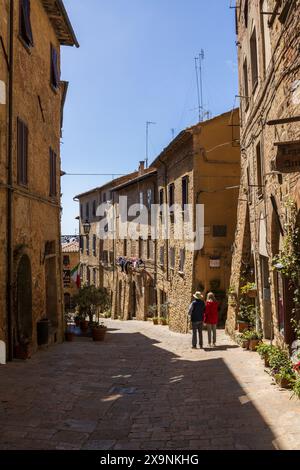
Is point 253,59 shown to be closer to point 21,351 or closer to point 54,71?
point 54,71

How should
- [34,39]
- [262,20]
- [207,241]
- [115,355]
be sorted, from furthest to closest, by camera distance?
1. [207,241]
2. [34,39]
3. [115,355]
4. [262,20]

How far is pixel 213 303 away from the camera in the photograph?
495 inches

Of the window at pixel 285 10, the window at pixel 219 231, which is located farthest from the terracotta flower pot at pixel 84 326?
the window at pixel 285 10

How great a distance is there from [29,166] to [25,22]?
3467 millimetres

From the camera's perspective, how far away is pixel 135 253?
3002 cm

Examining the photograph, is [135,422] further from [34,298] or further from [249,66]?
[249,66]

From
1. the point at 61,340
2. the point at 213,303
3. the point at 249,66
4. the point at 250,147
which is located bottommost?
the point at 61,340

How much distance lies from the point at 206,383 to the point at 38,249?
630 cm

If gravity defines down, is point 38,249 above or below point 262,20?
below

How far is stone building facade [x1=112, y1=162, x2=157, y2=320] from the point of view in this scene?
27.2m

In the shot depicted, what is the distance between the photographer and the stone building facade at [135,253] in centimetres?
2720

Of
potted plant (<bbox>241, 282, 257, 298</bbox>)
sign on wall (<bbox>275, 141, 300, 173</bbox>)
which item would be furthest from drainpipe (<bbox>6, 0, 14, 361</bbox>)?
sign on wall (<bbox>275, 141, 300, 173</bbox>)

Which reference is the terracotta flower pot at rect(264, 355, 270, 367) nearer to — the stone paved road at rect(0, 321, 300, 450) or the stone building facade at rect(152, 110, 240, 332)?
the stone paved road at rect(0, 321, 300, 450)

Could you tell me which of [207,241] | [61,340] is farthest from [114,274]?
[61,340]
